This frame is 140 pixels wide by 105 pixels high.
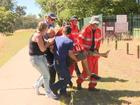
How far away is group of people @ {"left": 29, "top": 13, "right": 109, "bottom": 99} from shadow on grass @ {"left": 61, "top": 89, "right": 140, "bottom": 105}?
34 cm

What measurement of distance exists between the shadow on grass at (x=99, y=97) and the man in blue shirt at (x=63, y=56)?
1.39 feet

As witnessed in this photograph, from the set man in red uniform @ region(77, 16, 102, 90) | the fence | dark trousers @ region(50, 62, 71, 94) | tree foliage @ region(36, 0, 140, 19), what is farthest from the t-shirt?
tree foliage @ region(36, 0, 140, 19)

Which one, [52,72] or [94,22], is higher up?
[94,22]

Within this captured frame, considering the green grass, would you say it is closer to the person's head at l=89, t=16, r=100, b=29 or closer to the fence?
the fence

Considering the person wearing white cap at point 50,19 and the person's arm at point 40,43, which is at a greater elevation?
the person wearing white cap at point 50,19

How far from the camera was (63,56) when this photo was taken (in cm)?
1171

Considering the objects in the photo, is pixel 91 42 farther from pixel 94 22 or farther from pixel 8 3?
pixel 8 3

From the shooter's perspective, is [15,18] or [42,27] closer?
[42,27]

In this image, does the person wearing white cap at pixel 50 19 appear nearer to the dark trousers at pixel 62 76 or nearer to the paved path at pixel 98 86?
the dark trousers at pixel 62 76

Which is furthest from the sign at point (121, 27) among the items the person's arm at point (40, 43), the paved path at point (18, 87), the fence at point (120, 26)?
the person's arm at point (40, 43)

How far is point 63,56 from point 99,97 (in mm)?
1535

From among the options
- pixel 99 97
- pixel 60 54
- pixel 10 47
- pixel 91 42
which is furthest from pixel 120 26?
pixel 60 54

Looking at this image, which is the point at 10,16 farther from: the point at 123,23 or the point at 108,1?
the point at 123,23

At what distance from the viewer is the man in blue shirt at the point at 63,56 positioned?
1161 centimetres
